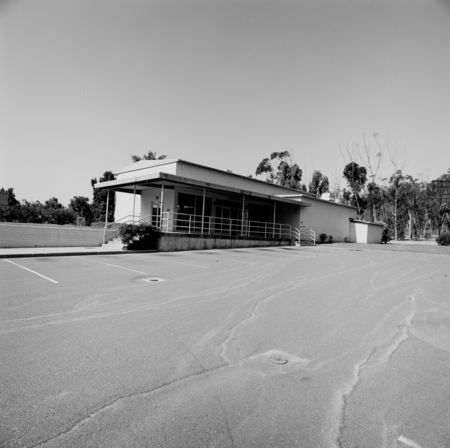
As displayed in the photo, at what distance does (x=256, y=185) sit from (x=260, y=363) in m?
26.2

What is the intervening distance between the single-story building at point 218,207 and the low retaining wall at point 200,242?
0.21 feet

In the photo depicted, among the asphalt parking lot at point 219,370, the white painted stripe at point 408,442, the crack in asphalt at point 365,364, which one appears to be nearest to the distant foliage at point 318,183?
the asphalt parking lot at point 219,370

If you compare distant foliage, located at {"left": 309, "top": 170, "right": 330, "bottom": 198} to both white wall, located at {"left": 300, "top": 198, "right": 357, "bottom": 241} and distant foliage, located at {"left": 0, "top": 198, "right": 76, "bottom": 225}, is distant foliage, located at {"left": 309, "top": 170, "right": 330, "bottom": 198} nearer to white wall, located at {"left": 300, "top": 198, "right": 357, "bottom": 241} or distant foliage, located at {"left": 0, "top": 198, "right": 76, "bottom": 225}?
white wall, located at {"left": 300, "top": 198, "right": 357, "bottom": 241}

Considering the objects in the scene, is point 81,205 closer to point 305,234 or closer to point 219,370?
point 305,234

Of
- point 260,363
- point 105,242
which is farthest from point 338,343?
point 105,242

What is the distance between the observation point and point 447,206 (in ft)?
153

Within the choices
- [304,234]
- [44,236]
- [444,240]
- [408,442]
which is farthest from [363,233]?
[408,442]

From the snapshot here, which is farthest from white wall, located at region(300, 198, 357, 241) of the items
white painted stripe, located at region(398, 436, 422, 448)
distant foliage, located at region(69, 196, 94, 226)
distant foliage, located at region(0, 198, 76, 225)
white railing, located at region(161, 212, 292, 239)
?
distant foliage, located at region(69, 196, 94, 226)

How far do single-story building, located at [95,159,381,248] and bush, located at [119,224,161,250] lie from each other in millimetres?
1036

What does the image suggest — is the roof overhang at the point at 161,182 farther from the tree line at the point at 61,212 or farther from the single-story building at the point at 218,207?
the tree line at the point at 61,212

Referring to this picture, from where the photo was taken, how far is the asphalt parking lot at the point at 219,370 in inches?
96.2

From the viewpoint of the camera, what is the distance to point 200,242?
64.7 feet

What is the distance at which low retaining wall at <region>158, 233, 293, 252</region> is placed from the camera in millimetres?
17984

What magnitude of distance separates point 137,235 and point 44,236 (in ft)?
17.5
